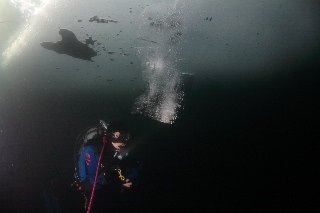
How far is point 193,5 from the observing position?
8.84m

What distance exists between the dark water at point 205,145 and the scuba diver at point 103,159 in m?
5.85

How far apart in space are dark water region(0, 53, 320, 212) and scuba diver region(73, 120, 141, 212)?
5847 mm

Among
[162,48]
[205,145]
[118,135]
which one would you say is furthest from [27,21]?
[205,145]

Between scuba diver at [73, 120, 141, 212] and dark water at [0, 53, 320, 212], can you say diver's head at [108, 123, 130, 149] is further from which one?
dark water at [0, 53, 320, 212]

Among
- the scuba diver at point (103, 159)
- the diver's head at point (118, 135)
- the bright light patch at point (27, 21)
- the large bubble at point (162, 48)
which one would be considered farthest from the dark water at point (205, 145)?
the diver's head at point (118, 135)

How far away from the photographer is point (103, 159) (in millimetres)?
2744

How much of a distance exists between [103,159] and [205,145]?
34.7ft

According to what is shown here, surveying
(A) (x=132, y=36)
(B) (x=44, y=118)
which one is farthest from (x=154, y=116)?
(B) (x=44, y=118)

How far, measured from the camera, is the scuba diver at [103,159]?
8.67 ft

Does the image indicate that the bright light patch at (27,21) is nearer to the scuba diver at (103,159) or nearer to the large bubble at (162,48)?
the large bubble at (162,48)

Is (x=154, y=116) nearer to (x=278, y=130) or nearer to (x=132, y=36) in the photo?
(x=132, y=36)

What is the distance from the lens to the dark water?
9.47m

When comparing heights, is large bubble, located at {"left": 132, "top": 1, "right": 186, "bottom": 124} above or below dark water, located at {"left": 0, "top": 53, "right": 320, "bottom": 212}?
above

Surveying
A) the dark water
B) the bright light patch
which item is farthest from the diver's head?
the bright light patch
